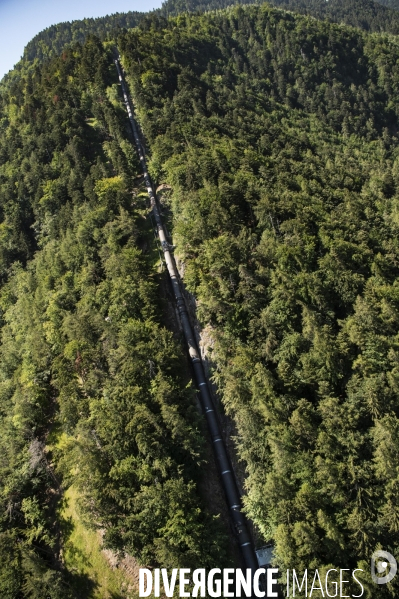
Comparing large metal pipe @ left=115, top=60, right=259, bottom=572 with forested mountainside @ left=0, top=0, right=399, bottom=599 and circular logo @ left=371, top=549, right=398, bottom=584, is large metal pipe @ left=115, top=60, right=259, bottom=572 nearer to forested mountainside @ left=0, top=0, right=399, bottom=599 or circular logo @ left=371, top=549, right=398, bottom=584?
forested mountainside @ left=0, top=0, right=399, bottom=599

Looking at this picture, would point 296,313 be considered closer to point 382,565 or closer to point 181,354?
point 181,354

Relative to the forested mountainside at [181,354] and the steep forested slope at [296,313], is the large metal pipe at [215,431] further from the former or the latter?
the forested mountainside at [181,354]

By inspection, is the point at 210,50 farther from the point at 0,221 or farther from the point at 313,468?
the point at 313,468

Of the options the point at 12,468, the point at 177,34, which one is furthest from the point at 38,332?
the point at 177,34

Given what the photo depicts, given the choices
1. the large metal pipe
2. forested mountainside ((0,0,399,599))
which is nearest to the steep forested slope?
forested mountainside ((0,0,399,599))

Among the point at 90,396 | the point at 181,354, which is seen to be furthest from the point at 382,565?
the point at 90,396

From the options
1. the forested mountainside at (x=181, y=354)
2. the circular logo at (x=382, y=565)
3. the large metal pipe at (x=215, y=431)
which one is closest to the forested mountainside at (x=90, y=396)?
the forested mountainside at (x=181, y=354)

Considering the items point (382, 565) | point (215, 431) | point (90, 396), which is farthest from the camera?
point (215, 431)
